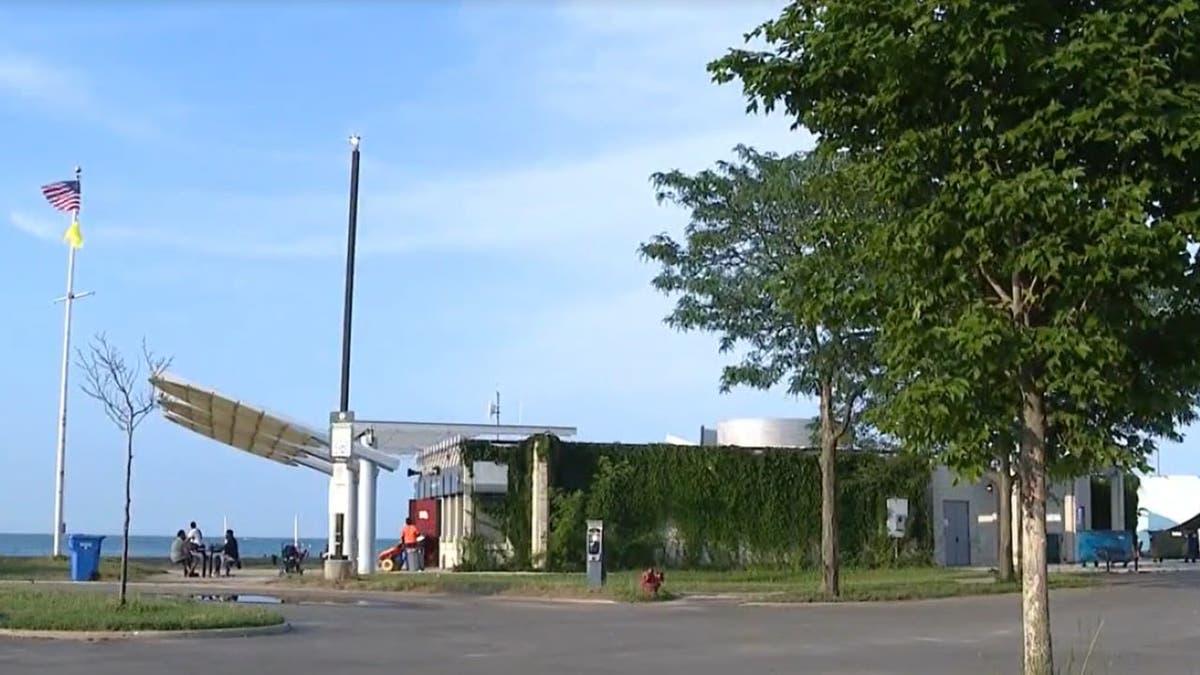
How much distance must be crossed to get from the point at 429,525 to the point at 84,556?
45.0 ft

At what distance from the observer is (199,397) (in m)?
37.4

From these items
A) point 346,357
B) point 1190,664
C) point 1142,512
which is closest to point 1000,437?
point 1190,664

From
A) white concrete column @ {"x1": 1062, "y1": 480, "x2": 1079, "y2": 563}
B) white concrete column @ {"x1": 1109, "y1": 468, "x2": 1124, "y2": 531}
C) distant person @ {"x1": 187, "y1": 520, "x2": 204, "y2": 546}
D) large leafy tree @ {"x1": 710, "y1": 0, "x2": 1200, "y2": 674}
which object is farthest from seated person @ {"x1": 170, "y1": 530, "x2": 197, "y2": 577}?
white concrete column @ {"x1": 1109, "y1": 468, "x2": 1124, "y2": 531}

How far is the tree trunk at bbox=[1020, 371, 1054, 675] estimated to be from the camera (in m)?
10.4

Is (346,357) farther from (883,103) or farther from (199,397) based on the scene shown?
(883,103)

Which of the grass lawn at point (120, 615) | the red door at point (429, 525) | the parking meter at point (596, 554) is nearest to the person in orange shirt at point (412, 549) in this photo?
the red door at point (429, 525)

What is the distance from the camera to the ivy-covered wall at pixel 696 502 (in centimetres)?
4166

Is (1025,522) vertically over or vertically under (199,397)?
under

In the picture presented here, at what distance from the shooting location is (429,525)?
46.8 m

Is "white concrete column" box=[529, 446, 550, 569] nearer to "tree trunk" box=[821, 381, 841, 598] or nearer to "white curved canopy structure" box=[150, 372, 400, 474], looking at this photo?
"white curved canopy structure" box=[150, 372, 400, 474]

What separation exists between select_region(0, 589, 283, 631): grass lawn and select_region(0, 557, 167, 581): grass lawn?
13105 mm

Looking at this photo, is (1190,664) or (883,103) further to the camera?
(1190,664)

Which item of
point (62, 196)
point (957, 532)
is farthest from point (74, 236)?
point (957, 532)

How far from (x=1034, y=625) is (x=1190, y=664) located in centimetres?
756
